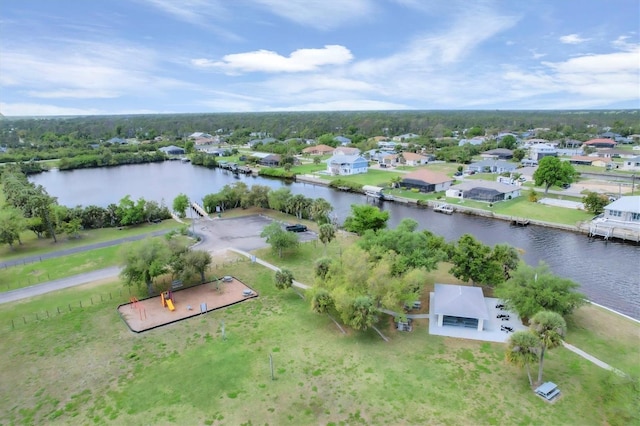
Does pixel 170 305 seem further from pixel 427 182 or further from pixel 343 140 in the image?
pixel 343 140

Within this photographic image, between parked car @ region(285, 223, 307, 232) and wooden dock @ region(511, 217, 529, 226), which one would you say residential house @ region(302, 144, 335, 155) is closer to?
wooden dock @ region(511, 217, 529, 226)

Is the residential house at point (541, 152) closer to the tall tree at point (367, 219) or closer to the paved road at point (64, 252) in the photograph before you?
the tall tree at point (367, 219)

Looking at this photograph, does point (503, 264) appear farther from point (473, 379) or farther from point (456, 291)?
point (473, 379)

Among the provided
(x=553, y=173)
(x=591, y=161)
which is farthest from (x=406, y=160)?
(x=591, y=161)

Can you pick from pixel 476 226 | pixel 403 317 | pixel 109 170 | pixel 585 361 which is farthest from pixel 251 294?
pixel 109 170

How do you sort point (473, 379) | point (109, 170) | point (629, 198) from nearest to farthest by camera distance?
point (473, 379), point (629, 198), point (109, 170)

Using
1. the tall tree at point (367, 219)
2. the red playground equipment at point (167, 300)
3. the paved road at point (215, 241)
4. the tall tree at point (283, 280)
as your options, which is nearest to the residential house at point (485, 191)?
the tall tree at point (367, 219)
